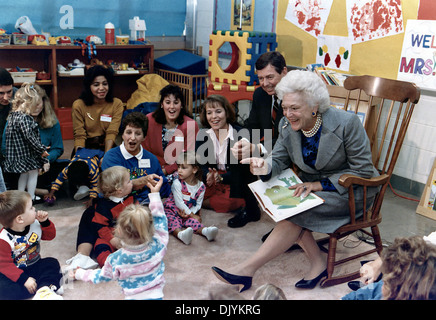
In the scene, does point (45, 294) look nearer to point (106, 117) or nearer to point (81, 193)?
point (81, 193)

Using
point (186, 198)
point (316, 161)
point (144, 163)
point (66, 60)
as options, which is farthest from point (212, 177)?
point (66, 60)

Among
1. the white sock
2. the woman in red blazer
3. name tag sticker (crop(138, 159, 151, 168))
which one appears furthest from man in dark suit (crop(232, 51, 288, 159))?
the white sock

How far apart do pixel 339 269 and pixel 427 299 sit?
1.26 metres

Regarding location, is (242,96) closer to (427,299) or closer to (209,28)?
(209,28)

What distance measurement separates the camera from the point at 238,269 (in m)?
2.33

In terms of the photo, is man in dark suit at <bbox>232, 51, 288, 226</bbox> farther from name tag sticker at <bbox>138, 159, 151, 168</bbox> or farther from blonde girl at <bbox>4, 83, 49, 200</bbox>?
blonde girl at <bbox>4, 83, 49, 200</bbox>

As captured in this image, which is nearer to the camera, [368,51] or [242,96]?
[368,51]

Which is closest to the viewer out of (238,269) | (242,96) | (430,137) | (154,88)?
(238,269)

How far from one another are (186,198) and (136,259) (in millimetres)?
1226

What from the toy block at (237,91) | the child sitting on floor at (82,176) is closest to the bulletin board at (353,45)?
the toy block at (237,91)

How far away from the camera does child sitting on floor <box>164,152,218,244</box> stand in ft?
9.89

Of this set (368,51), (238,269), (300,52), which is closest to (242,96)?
(300,52)

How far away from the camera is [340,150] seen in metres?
2.39

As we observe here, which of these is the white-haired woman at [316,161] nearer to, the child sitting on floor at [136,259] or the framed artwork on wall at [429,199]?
the child sitting on floor at [136,259]
